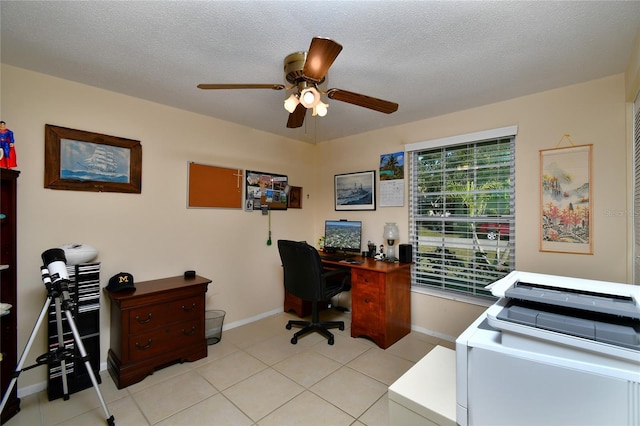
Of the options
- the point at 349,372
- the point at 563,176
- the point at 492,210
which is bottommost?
the point at 349,372

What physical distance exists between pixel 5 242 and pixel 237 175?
1.93 m

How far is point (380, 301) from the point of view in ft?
8.86

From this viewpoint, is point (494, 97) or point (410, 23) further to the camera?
point (494, 97)

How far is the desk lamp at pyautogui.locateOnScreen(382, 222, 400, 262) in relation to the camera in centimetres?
321

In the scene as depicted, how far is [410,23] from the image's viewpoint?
4.97ft

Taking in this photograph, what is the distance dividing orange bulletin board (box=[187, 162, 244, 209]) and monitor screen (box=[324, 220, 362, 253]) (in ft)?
4.05

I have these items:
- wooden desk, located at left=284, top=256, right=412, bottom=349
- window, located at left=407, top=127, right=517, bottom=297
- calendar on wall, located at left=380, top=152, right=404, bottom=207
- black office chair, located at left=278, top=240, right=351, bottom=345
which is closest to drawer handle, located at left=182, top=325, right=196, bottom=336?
black office chair, located at left=278, top=240, right=351, bottom=345

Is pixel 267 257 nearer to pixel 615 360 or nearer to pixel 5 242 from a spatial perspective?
pixel 5 242

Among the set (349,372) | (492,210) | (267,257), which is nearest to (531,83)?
(492,210)

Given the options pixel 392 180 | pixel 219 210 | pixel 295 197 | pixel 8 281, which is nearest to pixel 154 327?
pixel 8 281

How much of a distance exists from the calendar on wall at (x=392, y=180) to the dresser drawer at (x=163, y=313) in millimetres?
2318

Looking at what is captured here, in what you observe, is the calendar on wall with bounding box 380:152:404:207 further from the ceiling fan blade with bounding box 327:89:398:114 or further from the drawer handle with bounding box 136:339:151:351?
the drawer handle with bounding box 136:339:151:351

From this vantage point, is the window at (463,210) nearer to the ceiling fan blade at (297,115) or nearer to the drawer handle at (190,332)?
the ceiling fan blade at (297,115)

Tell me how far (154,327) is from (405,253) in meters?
2.49
